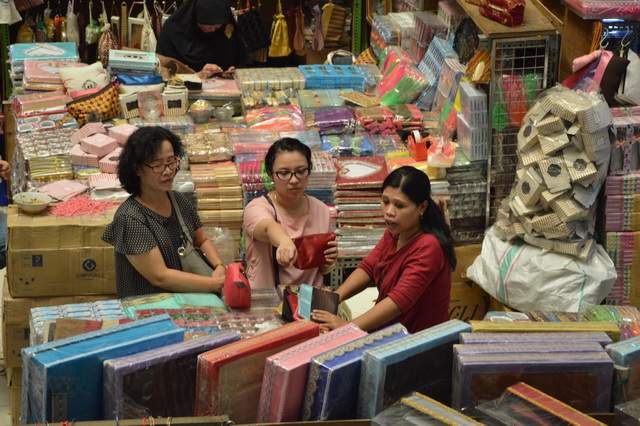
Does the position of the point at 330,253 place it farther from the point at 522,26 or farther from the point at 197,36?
the point at 197,36

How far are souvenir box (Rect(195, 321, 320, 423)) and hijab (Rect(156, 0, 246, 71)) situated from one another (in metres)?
5.70

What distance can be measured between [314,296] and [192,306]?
483 millimetres

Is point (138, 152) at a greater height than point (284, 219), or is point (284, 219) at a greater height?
point (138, 152)

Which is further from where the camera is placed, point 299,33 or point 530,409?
point 299,33

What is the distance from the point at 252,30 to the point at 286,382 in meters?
7.13

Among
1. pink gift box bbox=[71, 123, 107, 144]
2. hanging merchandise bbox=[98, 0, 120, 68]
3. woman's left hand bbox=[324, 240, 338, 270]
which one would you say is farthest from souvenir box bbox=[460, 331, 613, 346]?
hanging merchandise bbox=[98, 0, 120, 68]

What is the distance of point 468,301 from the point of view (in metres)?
6.38

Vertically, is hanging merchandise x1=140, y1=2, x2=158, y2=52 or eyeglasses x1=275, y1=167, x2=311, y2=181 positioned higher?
hanging merchandise x1=140, y1=2, x2=158, y2=52

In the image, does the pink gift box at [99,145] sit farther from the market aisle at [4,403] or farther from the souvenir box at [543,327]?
the souvenir box at [543,327]

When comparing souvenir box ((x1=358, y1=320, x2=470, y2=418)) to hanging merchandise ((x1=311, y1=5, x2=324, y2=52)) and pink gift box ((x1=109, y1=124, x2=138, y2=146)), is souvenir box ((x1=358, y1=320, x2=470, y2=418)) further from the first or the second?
hanging merchandise ((x1=311, y1=5, x2=324, y2=52))

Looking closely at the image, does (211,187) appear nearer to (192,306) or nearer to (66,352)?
Result: (192,306)

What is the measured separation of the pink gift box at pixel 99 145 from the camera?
6.62m

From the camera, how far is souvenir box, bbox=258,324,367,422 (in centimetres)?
284

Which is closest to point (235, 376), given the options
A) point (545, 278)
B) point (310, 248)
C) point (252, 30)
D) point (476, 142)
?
point (310, 248)
